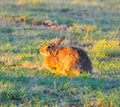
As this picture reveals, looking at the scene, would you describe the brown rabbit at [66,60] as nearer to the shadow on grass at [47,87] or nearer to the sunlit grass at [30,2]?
the shadow on grass at [47,87]

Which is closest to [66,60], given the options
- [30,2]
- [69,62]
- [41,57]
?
[69,62]

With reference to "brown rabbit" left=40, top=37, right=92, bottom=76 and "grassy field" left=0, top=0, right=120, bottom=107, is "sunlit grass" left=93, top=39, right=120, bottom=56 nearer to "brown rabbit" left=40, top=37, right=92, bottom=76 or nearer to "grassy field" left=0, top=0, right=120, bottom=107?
"grassy field" left=0, top=0, right=120, bottom=107

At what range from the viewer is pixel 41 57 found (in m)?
10.8

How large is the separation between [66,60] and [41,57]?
6.61ft

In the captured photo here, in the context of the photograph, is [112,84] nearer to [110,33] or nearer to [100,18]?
[110,33]

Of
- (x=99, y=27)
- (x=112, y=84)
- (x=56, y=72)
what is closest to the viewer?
(x=112, y=84)

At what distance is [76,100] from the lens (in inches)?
286

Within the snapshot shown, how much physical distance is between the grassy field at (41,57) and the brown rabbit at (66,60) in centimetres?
20

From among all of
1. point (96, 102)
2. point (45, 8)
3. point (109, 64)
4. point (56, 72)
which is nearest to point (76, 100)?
point (96, 102)

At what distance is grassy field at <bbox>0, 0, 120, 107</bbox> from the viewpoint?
7.21 meters

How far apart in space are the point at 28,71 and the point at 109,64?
185cm

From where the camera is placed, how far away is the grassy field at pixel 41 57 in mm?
7211

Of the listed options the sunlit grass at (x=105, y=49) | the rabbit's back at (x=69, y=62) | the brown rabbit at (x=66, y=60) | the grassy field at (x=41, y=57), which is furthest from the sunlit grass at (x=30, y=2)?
the rabbit's back at (x=69, y=62)

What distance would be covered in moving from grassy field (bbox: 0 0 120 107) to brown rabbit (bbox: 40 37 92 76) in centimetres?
20
